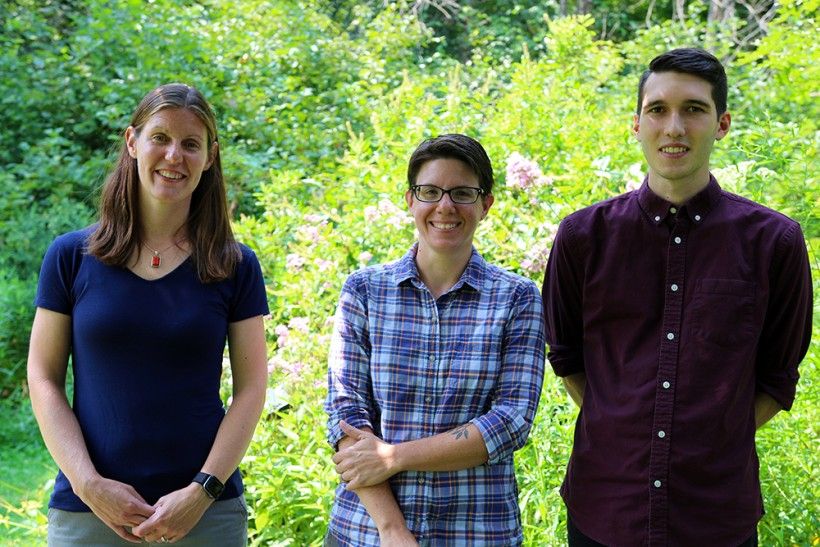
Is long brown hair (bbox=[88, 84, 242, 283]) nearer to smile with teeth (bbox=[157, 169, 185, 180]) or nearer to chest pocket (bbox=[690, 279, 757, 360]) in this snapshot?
smile with teeth (bbox=[157, 169, 185, 180])

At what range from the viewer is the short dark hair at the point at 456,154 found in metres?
2.38

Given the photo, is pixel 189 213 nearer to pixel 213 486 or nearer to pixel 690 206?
pixel 213 486

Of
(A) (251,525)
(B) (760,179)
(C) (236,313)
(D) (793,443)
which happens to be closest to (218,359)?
(C) (236,313)

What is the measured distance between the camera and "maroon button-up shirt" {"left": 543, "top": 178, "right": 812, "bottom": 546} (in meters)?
2.20

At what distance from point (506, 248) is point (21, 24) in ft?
17.5

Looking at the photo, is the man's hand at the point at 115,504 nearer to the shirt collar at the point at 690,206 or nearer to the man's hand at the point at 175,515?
the man's hand at the point at 175,515

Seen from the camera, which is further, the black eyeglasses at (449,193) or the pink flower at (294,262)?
the pink flower at (294,262)

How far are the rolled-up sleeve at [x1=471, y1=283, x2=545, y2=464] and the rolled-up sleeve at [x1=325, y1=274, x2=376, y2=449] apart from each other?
11.1 inches

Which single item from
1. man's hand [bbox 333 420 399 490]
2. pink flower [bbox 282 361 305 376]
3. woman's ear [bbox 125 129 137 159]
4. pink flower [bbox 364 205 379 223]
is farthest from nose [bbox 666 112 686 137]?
pink flower [bbox 364 205 379 223]

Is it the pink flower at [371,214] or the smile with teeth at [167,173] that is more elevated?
the pink flower at [371,214]

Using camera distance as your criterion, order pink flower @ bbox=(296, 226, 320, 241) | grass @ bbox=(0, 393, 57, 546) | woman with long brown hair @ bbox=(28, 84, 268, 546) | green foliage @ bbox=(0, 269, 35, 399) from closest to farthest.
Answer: woman with long brown hair @ bbox=(28, 84, 268, 546) → grass @ bbox=(0, 393, 57, 546) → pink flower @ bbox=(296, 226, 320, 241) → green foliage @ bbox=(0, 269, 35, 399)

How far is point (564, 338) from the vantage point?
2.48 m

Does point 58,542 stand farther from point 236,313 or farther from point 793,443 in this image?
point 793,443

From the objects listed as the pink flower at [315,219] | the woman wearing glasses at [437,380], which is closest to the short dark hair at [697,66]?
the woman wearing glasses at [437,380]
